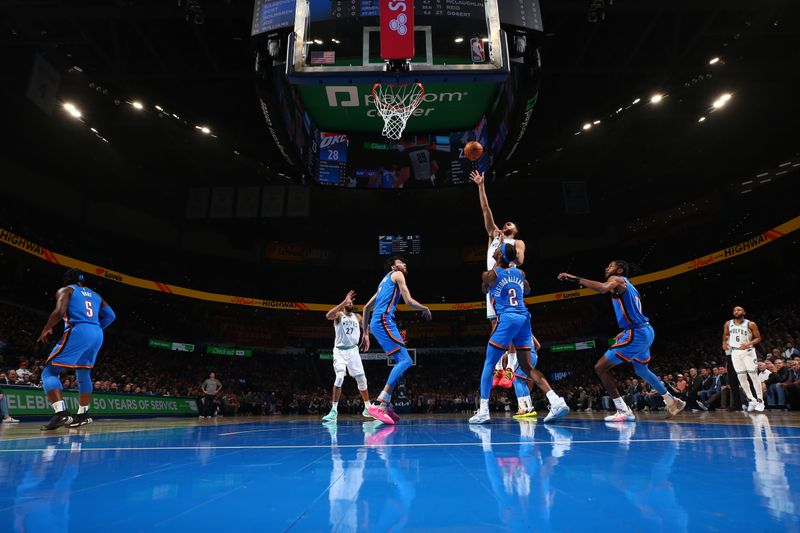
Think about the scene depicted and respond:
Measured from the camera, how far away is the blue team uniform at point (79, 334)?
5.84m

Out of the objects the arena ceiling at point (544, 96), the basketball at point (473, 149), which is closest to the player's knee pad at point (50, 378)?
the basketball at point (473, 149)

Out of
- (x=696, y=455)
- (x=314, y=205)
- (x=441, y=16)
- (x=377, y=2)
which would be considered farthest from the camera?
(x=314, y=205)

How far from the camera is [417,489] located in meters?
1.72

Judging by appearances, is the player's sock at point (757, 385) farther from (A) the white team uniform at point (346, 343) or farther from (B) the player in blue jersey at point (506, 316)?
(A) the white team uniform at point (346, 343)

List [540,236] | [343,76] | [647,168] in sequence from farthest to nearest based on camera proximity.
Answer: [540,236], [647,168], [343,76]

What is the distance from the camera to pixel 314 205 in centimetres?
2750

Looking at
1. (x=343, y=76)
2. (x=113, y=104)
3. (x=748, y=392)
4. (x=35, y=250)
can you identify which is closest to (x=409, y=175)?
(x=343, y=76)

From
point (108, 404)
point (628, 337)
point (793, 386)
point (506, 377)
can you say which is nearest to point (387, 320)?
point (506, 377)

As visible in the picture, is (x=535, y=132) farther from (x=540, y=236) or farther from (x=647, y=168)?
(x=540, y=236)

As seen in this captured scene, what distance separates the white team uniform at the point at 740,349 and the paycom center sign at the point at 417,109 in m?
7.73

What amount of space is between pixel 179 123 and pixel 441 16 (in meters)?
12.0

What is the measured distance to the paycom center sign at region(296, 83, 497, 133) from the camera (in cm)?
1256

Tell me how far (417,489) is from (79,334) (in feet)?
19.1

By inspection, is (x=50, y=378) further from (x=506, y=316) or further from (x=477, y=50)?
(x=477, y=50)
